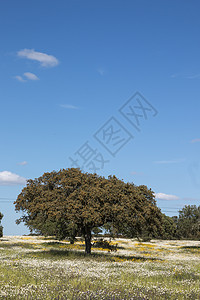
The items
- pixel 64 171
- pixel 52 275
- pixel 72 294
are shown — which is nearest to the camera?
pixel 72 294

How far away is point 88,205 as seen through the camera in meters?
29.6

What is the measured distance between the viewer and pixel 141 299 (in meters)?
12.2

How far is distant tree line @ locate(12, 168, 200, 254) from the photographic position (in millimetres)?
29281

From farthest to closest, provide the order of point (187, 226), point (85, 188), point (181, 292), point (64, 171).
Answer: point (187, 226), point (64, 171), point (85, 188), point (181, 292)

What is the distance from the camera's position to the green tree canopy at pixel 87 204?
29.3m

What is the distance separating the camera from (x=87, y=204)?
3017 cm

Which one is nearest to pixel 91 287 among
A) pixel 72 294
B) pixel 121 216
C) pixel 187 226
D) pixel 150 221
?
pixel 72 294

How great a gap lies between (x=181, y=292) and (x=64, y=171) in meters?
21.4

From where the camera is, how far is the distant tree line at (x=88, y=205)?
96.1ft

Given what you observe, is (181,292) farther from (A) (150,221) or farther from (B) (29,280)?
(A) (150,221)

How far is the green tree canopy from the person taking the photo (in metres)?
29.3

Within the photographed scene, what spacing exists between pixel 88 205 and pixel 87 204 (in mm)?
560

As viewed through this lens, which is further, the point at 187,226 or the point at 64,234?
the point at 187,226

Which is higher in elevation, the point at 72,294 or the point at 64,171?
the point at 64,171
